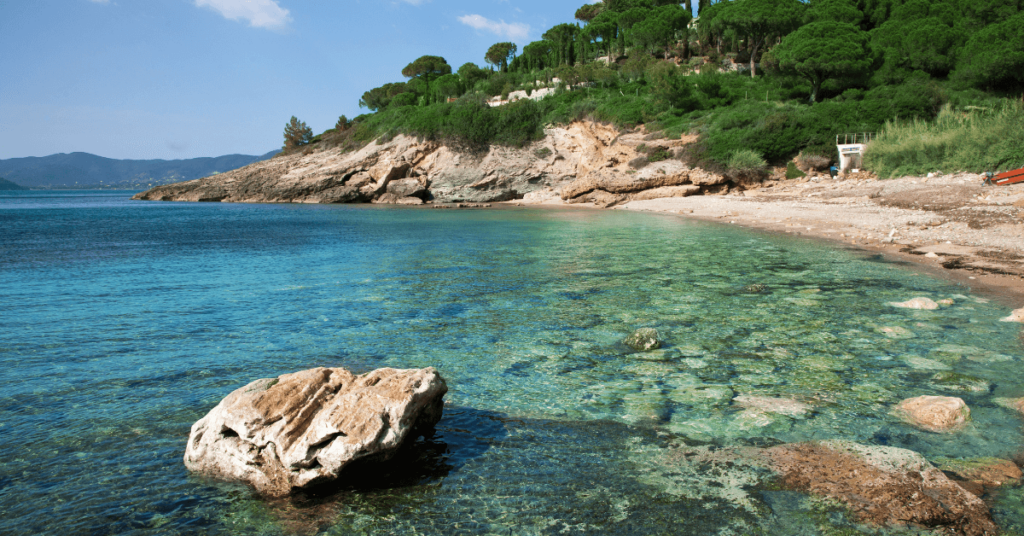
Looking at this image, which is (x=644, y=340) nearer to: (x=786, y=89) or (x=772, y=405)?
(x=772, y=405)

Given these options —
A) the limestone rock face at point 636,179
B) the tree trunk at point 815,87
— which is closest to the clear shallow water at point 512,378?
the limestone rock face at point 636,179

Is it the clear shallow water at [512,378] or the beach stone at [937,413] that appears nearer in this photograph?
the clear shallow water at [512,378]

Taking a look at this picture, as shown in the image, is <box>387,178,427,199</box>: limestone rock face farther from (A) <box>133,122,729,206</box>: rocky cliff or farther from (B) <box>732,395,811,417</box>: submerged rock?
(B) <box>732,395,811,417</box>: submerged rock

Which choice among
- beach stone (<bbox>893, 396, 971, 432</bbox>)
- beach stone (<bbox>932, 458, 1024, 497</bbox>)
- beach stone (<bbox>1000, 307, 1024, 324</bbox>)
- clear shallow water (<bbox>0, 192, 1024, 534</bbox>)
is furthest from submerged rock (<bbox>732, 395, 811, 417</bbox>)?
beach stone (<bbox>1000, 307, 1024, 324</bbox>)

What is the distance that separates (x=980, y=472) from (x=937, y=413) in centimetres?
87

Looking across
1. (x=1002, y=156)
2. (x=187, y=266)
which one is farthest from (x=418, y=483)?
(x=1002, y=156)

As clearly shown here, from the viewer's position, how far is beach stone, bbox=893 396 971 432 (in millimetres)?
4672

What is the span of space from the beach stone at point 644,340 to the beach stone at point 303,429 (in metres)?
3.59

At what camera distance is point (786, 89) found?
148 ft

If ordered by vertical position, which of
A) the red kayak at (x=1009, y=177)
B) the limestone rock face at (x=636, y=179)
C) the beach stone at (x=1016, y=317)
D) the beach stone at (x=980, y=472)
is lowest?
the beach stone at (x=980, y=472)

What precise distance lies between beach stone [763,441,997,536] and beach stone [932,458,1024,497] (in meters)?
0.16

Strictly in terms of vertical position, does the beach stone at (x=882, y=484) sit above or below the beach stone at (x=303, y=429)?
below

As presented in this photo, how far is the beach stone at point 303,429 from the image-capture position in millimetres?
3746

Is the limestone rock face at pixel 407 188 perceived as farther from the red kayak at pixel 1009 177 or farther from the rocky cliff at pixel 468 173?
the red kayak at pixel 1009 177
